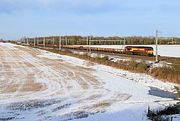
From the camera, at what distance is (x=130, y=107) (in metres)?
13.9

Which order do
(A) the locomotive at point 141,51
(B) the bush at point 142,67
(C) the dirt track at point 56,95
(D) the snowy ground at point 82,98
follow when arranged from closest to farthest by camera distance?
(D) the snowy ground at point 82,98
(C) the dirt track at point 56,95
(B) the bush at point 142,67
(A) the locomotive at point 141,51

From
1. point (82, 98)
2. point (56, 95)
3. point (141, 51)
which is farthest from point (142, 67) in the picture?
point (141, 51)

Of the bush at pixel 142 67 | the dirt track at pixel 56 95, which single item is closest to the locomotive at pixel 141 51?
the bush at pixel 142 67

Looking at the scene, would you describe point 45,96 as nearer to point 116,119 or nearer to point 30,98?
point 30,98

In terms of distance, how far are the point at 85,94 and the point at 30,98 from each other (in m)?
2.64

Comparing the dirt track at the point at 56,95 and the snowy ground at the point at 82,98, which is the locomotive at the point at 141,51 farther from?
the dirt track at the point at 56,95

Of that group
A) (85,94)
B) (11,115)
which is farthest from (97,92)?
(11,115)

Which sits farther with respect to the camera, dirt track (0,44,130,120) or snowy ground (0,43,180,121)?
dirt track (0,44,130,120)

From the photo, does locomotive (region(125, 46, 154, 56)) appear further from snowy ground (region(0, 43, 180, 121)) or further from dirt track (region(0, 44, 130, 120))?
dirt track (region(0, 44, 130, 120))

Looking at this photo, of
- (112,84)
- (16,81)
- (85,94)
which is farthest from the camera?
(16,81)

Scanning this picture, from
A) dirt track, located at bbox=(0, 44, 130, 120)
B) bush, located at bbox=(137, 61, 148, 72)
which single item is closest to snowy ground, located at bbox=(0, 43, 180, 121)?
dirt track, located at bbox=(0, 44, 130, 120)

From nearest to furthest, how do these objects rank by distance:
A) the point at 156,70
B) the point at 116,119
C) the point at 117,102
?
the point at 116,119 → the point at 117,102 → the point at 156,70

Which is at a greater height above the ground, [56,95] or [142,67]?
[142,67]

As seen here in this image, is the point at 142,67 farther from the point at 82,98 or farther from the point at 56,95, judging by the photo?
the point at 82,98
